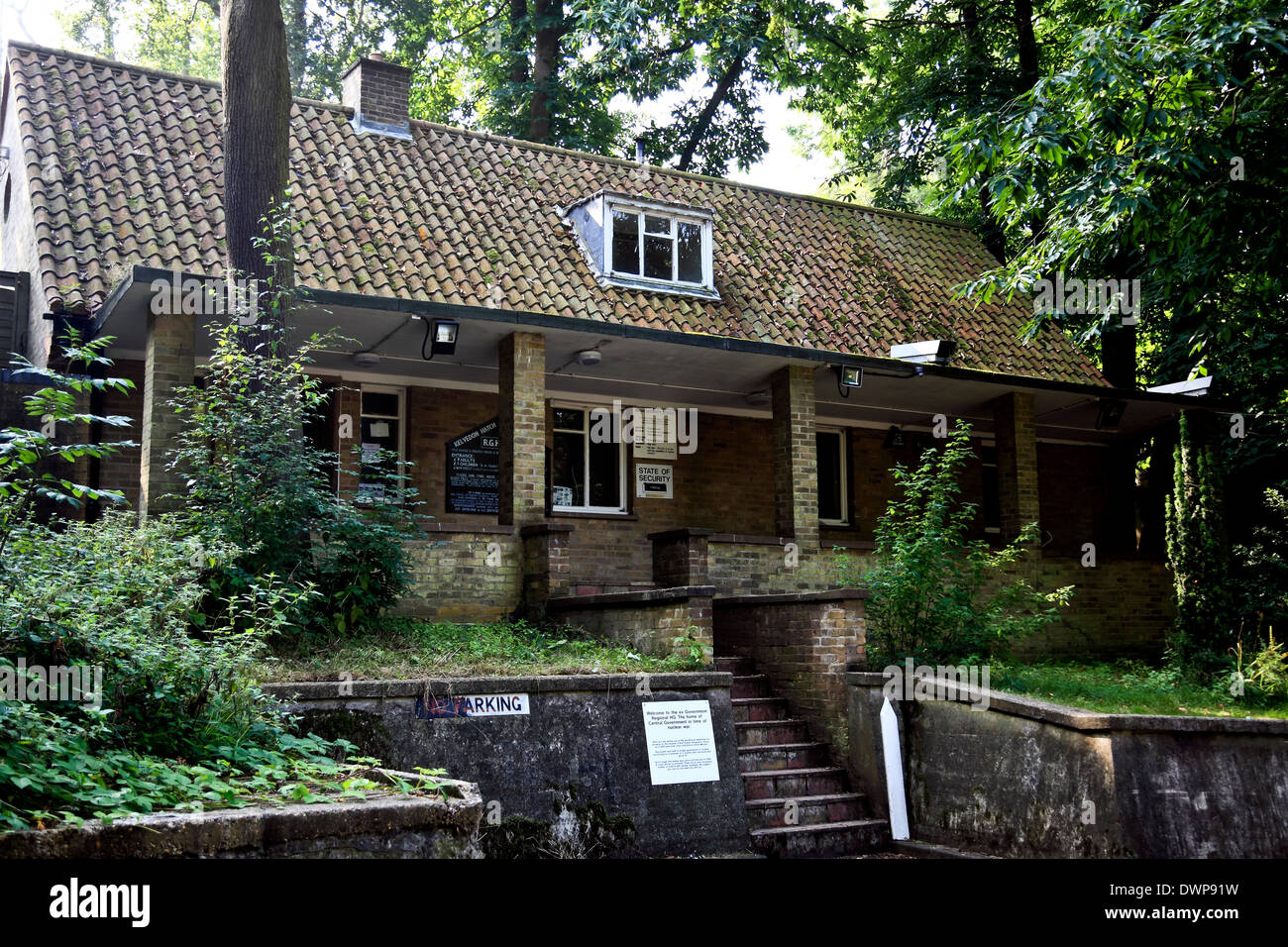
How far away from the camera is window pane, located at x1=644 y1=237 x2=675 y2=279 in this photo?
15.0 m

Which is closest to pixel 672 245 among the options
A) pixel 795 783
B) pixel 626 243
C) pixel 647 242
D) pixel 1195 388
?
pixel 647 242

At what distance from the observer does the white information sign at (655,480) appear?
54.2ft

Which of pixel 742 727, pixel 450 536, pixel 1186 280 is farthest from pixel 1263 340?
pixel 450 536

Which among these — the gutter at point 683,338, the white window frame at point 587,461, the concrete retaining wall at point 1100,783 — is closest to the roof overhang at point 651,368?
the gutter at point 683,338

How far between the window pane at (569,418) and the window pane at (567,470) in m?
0.13

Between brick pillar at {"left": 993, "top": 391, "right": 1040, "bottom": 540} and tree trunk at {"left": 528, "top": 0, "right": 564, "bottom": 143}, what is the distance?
478 inches

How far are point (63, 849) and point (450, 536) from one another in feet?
24.5

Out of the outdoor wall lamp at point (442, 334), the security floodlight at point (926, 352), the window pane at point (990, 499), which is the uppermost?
the security floodlight at point (926, 352)

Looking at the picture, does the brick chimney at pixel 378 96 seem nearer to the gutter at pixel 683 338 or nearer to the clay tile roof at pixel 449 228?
the clay tile roof at pixel 449 228

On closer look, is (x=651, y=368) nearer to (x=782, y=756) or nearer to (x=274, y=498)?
(x=782, y=756)

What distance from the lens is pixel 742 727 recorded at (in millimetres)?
10477

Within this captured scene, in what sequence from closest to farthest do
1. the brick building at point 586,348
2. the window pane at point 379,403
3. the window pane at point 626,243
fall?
the brick building at point 586,348 → the window pane at point 626,243 → the window pane at point 379,403

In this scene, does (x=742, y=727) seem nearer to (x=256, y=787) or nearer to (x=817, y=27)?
(x=256, y=787)

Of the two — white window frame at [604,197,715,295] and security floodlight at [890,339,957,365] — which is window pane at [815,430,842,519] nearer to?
security floodlight at [890,339,957,365]
